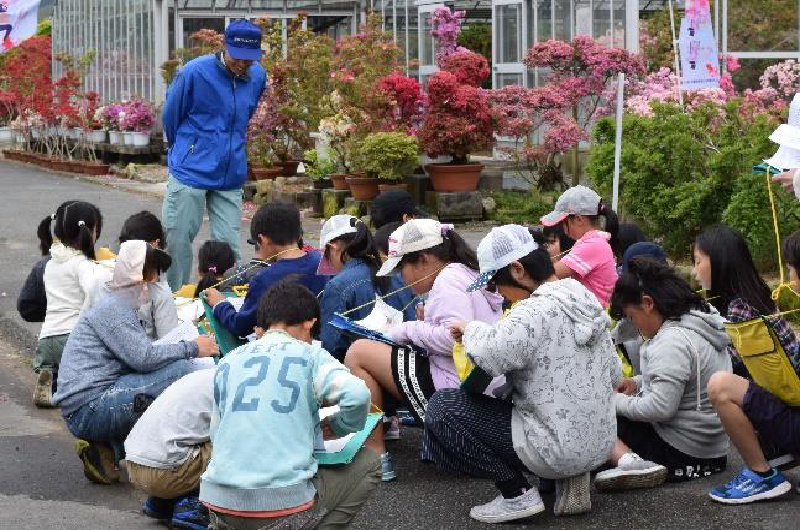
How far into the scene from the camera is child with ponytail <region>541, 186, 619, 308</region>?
709cm

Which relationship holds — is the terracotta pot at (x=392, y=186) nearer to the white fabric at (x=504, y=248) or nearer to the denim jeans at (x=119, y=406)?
the denim jeans at (x=119, y=406)

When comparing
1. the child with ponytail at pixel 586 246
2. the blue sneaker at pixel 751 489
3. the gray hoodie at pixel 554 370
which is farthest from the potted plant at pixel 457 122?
the gray hoodie at pixel 554 370

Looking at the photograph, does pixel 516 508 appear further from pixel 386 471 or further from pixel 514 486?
pixel 386 471

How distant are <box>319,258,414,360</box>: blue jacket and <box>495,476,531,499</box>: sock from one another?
1.36m

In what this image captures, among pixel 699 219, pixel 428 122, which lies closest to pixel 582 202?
pixel 699 219

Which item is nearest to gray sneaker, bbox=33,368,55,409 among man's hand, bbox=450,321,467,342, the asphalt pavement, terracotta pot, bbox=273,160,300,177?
the asphalt pavement

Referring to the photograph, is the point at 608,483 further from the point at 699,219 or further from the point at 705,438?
the point at 699,219

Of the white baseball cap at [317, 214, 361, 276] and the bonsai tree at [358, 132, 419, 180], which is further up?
the bonsai tree at [358, 132, 419, 180]

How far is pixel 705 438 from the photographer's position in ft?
19.4

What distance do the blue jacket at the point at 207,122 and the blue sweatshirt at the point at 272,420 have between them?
481 cm

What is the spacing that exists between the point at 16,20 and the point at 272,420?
75.6 feet

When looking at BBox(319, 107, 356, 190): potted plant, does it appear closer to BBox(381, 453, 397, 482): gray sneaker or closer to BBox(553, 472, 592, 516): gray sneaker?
BBox(381, 453, 397, 482): gray sneaker

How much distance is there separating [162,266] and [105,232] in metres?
10.1

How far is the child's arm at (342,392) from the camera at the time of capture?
4.75 meters
